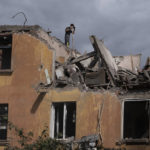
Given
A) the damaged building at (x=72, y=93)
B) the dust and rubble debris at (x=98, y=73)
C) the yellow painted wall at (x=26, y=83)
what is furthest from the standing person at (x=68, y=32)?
the yellow painted wall at (x=26, y=83)

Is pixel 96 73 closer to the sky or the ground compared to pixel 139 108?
closer to the sky

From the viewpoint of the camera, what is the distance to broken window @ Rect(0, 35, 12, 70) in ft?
62.5

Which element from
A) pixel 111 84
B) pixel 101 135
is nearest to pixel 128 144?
pixel 101 135

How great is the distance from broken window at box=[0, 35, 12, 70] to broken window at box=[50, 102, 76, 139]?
10.7 feet

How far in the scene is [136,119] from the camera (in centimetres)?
1631

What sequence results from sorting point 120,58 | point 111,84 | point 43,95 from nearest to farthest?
1. point 111,84
2. point 43,95
3. point 120,58

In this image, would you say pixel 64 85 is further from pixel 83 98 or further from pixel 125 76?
pixel 125 76

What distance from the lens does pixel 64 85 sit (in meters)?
17.5

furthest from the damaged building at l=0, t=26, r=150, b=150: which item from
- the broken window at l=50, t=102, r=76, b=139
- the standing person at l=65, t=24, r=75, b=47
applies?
the standing person at l=65, t=24, r=75, b=47

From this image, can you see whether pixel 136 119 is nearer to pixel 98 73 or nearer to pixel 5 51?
pixel 98 73

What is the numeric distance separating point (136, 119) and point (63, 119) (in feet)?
9.93

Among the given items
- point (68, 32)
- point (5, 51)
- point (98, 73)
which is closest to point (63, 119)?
point (98, 73)

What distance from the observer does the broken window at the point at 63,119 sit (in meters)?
17.0

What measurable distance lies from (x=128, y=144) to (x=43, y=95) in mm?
4379
